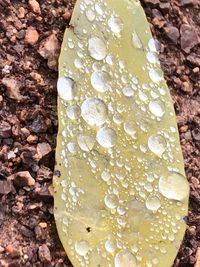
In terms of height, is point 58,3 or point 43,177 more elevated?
point 58,3

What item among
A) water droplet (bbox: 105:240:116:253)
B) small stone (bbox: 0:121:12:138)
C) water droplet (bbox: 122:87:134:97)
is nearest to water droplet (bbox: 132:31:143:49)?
water droplet (bbox: 122:87:134:97)

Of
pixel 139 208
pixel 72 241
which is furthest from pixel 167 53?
pixel 72 241

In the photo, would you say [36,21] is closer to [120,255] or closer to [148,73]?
[148,73]

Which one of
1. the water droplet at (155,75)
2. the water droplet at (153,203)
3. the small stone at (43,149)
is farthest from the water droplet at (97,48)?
the water droplet at (153,203)

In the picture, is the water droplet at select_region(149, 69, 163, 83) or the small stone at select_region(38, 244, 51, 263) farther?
the water droplet at select_region(149, 69, 163, 83)

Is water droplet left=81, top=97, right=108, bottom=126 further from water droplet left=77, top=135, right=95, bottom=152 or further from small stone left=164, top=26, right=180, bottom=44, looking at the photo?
small stone left=164, top=26, right=180, bottom=44

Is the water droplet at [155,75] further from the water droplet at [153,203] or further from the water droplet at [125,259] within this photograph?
the water droplet at [125,259]

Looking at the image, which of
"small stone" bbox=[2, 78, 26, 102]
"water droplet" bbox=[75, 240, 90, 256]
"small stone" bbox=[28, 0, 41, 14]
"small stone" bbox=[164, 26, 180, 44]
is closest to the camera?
"water droplet" bbox=[75, 240, 90, 256]
